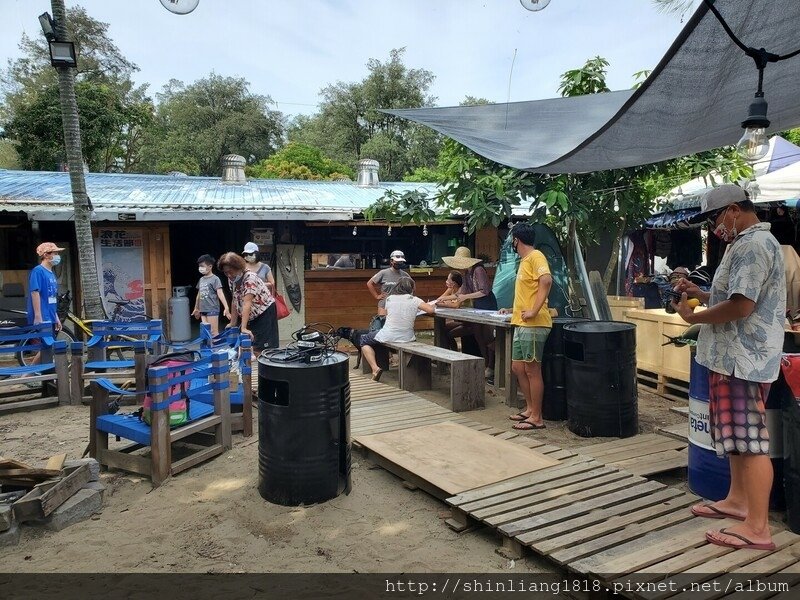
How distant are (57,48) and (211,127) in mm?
24698

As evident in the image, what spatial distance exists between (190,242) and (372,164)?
4833 mm

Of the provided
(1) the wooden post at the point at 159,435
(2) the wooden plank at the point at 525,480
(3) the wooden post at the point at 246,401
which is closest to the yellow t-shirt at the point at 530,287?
(2) the wooden plank at the point at 525,480

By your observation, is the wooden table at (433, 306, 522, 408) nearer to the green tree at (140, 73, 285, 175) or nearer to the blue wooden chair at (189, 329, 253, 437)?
the blue wooden chair at (189, 329, 253, 437)

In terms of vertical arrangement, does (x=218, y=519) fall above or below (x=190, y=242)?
below

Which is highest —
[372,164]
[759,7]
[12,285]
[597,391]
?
[372,164]

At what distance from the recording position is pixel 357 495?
151 inches

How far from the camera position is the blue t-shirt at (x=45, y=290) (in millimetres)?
6426

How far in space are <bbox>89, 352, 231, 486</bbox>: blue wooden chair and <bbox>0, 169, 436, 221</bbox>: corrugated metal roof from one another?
205 inches

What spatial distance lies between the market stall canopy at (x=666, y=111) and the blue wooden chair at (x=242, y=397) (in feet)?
9.30

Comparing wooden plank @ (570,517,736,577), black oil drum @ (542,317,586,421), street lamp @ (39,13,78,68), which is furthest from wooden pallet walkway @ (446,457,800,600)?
street lamp @ (39,13,78,68)

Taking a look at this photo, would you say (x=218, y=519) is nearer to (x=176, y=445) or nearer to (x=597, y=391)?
(x=176, y=445)

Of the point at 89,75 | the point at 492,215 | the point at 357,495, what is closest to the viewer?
the point at 357,495

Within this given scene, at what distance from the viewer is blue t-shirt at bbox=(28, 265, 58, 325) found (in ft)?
21.1

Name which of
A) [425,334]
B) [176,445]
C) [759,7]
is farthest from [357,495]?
[425,334]
